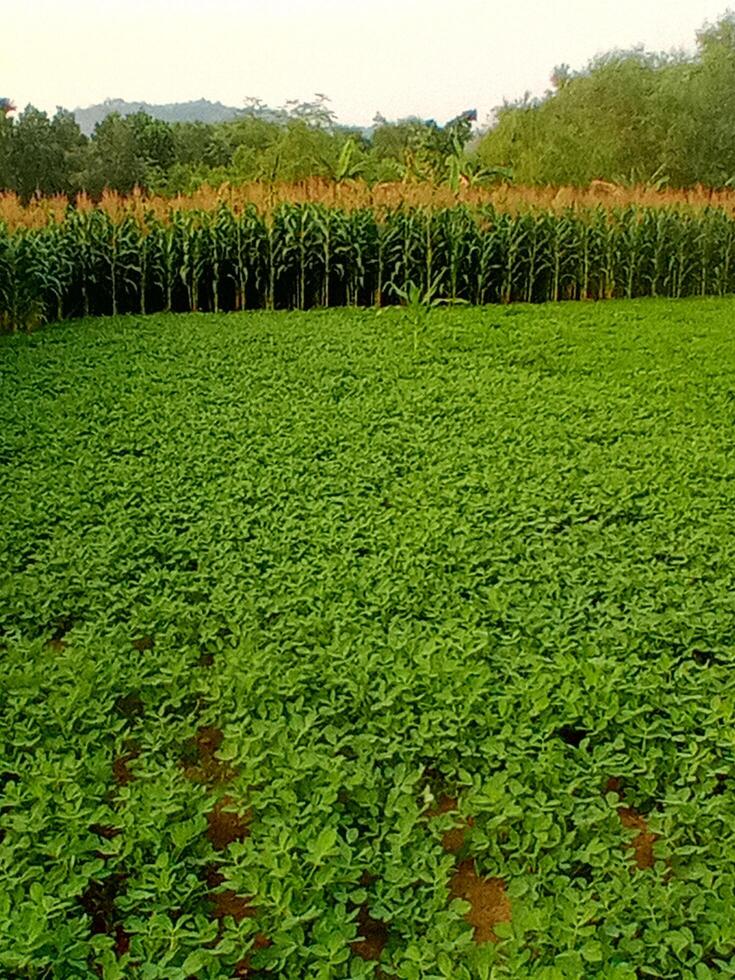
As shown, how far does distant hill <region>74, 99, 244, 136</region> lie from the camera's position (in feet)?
146

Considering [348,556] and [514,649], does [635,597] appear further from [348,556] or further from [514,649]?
[348,556]

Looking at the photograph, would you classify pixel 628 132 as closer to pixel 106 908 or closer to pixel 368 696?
pixel 368 696

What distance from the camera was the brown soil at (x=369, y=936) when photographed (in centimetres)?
235

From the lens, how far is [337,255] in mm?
12383

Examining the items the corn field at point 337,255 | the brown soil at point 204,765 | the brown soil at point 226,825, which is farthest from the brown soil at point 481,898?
the corn field at point 337,255

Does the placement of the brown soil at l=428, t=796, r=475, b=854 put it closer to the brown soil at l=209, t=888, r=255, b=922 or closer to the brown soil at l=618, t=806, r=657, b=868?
the brown soil at l=618, t=806, r=657, b=868

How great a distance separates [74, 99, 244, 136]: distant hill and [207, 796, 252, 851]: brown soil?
40.1m

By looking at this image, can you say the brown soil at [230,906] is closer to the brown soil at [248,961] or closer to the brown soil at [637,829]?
the brown soil at [248,961]

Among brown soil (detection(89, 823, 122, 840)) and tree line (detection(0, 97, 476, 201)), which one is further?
tree line (detection(0, 97, 476, 201))

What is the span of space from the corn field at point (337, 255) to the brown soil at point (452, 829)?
909cm

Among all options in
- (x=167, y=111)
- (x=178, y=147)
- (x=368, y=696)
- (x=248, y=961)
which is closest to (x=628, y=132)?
(x=178, y=147)

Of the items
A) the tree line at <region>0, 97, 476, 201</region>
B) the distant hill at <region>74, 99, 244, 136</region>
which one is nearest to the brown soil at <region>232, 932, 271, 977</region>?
the tree line at <region>0, 97, 476, 201</region>

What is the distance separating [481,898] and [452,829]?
0.23 meters

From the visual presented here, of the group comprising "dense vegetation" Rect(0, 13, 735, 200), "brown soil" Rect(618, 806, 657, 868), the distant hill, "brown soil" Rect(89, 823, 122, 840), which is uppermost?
the distant hill
